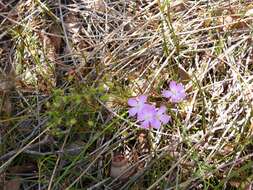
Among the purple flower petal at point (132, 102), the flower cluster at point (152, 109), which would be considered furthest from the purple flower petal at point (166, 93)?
the purple flower petal at point (132, 102)

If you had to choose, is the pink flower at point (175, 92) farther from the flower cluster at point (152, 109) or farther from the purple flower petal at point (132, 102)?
the purple flower petal at point (132, 102)

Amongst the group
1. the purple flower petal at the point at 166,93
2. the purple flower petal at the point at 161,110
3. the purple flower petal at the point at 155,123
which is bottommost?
the purple flower petal at the point at 155,123

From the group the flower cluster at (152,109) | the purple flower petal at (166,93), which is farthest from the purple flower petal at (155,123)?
the purple flower petal at (166,93)

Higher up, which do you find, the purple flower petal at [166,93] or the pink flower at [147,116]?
the purple flower petal at [166,93]

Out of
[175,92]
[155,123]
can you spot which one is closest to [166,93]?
[175,92]

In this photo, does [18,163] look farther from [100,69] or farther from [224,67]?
[224,67]

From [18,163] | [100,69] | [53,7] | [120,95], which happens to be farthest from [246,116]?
[53,7]

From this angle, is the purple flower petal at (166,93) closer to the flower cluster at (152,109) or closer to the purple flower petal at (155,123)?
the flower cluster at (152,109)
